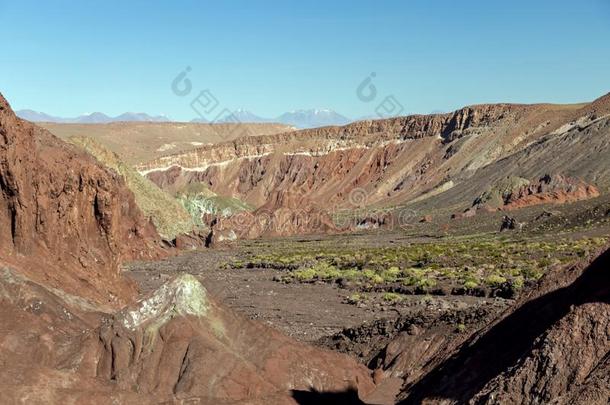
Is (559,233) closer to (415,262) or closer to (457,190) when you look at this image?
(415,262)

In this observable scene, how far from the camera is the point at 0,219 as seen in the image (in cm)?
1581

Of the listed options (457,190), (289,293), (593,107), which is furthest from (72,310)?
(593,107)

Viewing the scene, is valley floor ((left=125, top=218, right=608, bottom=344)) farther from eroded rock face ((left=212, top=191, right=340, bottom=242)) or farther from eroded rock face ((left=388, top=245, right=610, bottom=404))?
eroded rock face ((left=212, top=191, right=340, bottom=242))

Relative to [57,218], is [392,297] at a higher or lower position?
lower

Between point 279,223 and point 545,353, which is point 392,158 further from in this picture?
point 545,353

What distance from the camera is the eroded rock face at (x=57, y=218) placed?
16.2 meters

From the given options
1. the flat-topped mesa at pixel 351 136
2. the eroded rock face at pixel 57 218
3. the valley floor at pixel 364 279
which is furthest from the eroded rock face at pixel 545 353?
the flat-topped mesa at pixel 351 136

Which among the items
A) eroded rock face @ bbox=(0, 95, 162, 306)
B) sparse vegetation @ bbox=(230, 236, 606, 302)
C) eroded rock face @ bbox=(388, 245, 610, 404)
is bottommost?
sparse vegetation @ bbox=(230, 236, 606, 302)

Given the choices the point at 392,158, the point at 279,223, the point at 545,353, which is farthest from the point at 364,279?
the point at 392,158

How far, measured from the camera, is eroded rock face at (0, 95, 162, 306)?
16.2 meters

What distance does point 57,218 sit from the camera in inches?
760

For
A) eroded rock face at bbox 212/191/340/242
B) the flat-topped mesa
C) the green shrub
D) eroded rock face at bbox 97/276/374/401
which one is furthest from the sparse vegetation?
the flat-topped mesa

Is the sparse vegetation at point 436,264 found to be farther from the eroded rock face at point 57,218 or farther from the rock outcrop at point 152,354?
the rock outcrop at point 152,354

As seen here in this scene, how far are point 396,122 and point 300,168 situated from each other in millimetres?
19710
